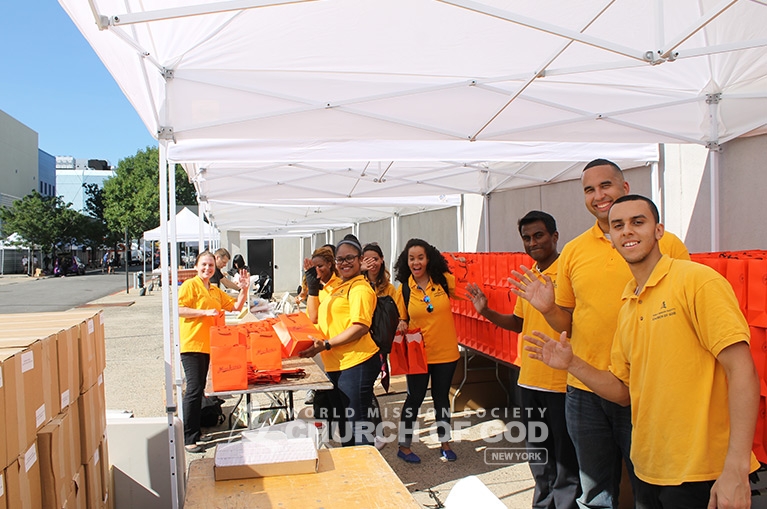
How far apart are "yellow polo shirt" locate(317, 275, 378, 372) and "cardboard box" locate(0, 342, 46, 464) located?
2250mm

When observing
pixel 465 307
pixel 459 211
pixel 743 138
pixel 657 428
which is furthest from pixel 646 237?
pixel 459 211

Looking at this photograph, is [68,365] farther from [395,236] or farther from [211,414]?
[395,236]

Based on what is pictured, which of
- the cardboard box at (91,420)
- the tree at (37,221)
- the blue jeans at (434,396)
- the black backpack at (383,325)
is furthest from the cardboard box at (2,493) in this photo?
the tree at (37,221)

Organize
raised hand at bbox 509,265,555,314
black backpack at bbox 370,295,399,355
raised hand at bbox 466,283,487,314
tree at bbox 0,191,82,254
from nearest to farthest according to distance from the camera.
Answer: raised hand at bbox 509,265,555,314, raised hand at bbox 466,283,487,314, black backpack at bbox 370,295,399,355, tree at bbox 0,191,82,254

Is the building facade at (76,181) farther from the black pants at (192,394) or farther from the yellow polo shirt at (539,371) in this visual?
the yellow polo shirt at (539,371)

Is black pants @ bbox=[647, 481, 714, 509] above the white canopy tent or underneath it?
underneath

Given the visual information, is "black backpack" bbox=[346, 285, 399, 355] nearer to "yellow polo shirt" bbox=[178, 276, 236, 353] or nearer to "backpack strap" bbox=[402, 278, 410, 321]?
"backpack strap" bbox=[402, 278, 410, 321]

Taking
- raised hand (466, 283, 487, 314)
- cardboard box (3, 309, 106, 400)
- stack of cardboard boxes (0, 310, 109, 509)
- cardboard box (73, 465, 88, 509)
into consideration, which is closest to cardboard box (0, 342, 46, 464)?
stack of cardboard boxes (0, 310, 109, 509)

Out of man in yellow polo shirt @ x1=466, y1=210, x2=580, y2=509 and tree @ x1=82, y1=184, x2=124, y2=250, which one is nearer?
man in yellow polo shirt @ x1=466, y1=210, x2=580, y2=509

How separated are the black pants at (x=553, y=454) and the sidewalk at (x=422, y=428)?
2.00 ft

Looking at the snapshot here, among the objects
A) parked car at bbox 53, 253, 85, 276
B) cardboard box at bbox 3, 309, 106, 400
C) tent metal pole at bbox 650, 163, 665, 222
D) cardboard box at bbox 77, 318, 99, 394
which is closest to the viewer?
cardboard box at bbox 3, 309, 106, 400

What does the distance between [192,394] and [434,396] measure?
92.7 inches

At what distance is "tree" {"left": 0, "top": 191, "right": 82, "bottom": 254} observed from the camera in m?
43.2

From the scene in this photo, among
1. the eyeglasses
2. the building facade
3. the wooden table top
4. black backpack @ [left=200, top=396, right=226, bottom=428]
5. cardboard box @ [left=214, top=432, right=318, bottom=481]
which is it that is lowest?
black backpack @ [left=200, top=396, right=226, bottom=428]
